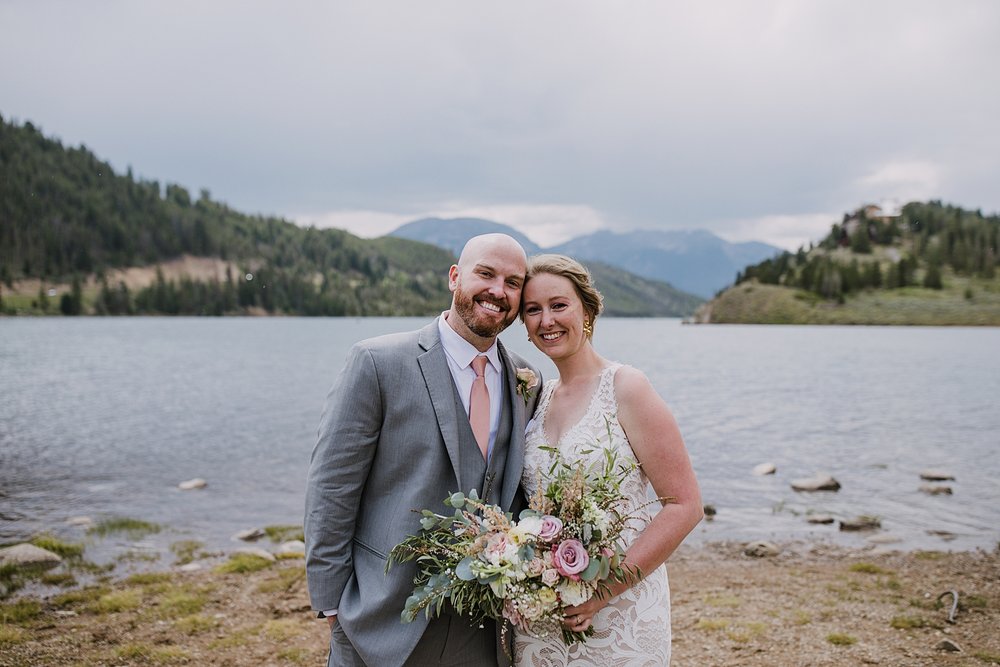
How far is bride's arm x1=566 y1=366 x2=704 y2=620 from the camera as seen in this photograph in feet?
13.1

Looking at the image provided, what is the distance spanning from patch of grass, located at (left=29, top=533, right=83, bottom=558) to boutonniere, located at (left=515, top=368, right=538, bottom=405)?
13318 mm

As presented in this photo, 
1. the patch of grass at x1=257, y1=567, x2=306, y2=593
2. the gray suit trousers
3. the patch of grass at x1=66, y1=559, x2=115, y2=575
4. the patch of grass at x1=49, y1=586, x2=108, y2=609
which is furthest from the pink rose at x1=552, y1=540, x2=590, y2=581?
the patch of grass at x1=66, y1=559, x2=115, y2=575

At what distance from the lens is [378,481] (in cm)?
410

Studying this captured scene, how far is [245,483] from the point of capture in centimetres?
2161

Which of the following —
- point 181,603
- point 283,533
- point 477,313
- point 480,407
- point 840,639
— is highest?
point 477,313

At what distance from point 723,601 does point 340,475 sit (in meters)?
8.69

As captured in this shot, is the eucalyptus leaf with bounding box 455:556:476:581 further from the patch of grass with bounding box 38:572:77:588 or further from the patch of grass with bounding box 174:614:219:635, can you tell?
the patch of grass with bounding box 38:572:77:588

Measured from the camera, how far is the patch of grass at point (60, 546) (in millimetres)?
14094

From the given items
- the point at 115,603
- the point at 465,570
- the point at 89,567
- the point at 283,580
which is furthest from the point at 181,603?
the point at 465,570

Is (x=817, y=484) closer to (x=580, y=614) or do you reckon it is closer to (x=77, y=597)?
(x=77, y=597)

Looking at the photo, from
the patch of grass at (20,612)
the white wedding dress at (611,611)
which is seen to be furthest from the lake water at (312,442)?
the white wedding dress at (611,611)

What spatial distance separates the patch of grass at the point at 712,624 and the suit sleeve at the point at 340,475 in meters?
7.07

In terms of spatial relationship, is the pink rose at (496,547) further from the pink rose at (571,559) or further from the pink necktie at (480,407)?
the pink necktie at (480,407)

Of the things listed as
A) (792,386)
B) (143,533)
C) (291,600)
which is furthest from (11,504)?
(792,386)
